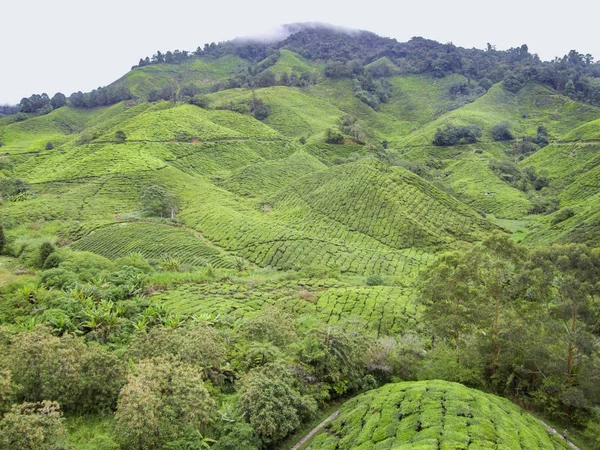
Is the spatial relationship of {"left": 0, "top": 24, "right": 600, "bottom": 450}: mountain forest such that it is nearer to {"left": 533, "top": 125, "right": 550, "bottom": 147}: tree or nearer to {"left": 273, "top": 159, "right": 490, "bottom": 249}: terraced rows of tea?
{"left": 273, "top": 159, "right": 490, "bottom": 249}: terraced rows of tea

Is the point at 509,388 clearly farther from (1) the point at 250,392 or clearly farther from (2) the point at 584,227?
(2) the point at 584,227

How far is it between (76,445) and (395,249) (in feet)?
156

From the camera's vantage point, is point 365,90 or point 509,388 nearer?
point 509,388

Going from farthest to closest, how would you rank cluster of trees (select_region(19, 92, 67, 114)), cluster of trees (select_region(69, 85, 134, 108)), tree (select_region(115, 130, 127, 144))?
1. cluster of trees (select_region(69, 85, 134, 108))
2. cluster of trees (select_region(19, 92, 67, 114))
3. tree (select_region(115, 130, 127, 144))

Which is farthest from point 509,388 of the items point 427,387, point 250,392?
point 250,392

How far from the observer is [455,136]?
125 meters

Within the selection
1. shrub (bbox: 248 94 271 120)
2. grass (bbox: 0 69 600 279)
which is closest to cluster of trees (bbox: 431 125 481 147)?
grass (bbox: 0 69 600 279)

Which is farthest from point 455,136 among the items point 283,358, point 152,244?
point 283,358

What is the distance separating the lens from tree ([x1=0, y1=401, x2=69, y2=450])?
48.8 feet

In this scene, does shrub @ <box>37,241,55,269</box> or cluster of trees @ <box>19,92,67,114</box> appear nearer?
shrub @ <box>37,241,55,269</box>

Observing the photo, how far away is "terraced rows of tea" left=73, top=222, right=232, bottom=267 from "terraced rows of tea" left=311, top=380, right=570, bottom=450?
107ft

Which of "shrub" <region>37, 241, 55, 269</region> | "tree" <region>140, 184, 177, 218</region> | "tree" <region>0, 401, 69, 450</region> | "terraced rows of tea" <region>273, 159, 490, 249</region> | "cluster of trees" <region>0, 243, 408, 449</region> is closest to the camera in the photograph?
"tree" <region>0, 401, 69, 450</region>

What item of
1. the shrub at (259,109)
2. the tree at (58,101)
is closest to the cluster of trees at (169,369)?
the shrub at (259,109)

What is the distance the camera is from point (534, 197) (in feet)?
283
